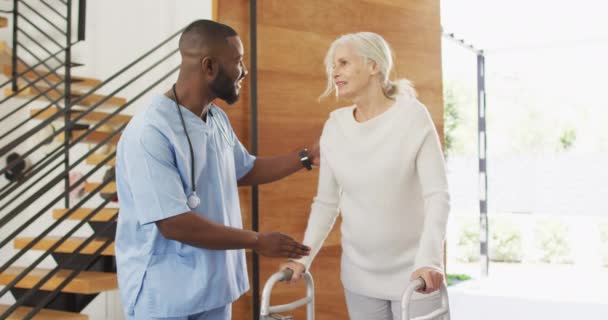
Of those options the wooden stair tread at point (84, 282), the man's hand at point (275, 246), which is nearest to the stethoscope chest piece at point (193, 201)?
the man's hand at point (275, 246)

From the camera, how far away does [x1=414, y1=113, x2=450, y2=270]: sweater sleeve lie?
5.64ft

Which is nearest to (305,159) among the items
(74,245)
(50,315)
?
(50,315)

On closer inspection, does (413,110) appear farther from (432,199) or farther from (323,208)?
(323,208)

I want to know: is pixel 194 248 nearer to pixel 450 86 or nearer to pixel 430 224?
pixel 430 224

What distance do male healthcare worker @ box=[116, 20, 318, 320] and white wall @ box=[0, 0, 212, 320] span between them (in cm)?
302

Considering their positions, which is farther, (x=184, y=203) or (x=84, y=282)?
(x=84, y=282)

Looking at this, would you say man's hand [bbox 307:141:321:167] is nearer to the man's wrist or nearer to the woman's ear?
the man's wrist

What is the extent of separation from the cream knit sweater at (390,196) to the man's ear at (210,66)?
402 mm

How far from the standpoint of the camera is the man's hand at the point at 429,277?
1.64 metres

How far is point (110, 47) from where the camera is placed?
555cm

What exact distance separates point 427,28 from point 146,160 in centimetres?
207

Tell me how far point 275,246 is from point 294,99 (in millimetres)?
1203

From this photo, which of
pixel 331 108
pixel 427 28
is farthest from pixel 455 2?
pixel 331 108

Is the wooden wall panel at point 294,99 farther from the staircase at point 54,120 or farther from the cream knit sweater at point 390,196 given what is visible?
the staircase at point 54,120
